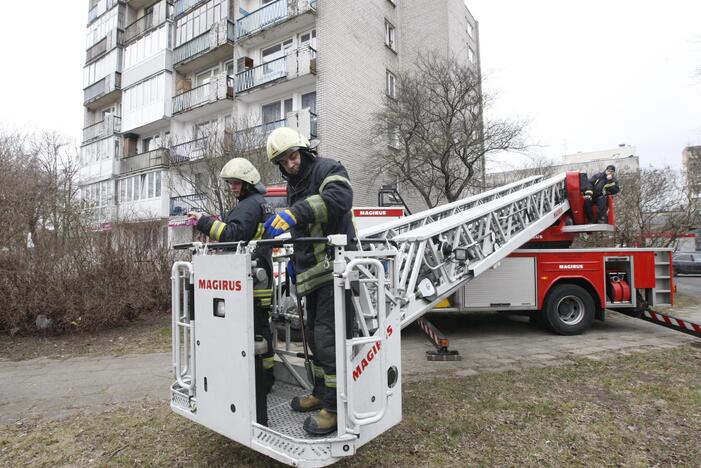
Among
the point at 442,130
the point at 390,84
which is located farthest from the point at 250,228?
the point at 390,84

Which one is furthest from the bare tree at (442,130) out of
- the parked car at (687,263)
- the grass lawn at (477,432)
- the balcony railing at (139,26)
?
the balcony railing at (139,26)

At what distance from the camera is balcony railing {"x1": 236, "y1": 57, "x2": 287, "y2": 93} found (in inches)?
669

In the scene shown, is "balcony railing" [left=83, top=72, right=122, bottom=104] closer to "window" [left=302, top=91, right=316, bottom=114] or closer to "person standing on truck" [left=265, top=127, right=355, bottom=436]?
"window" [left=302, top=91, right=316, bottom=114]

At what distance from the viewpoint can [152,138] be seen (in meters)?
24.2

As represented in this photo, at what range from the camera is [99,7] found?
26672 mm

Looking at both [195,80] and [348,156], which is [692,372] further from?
[195,80]

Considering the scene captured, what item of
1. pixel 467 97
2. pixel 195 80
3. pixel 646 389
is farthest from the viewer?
pixel 195 80

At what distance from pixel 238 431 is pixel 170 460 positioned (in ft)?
3.15

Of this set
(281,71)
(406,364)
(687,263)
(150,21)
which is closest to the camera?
(406,364)

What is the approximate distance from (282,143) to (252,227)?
2.56 feet

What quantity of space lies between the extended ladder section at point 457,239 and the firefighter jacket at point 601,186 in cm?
57

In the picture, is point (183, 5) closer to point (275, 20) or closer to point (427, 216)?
point (275, 20)

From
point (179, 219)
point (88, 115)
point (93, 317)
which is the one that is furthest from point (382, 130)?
point (88, 115)

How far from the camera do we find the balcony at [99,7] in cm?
2541
